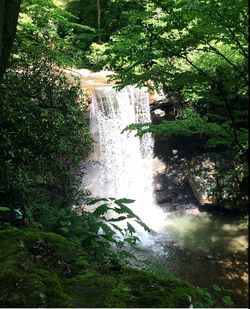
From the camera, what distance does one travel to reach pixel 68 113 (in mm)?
7781

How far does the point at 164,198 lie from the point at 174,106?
3.63 meters

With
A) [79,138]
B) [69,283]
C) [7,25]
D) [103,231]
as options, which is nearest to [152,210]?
[79,138]

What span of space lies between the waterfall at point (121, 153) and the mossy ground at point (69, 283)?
9.97 meters

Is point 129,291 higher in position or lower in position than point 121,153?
lower

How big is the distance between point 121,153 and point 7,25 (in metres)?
10.7

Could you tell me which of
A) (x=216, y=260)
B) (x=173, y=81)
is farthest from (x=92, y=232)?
(x=216, y=260)

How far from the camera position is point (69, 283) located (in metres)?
2.50

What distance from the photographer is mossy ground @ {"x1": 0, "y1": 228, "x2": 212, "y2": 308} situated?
2.23 m

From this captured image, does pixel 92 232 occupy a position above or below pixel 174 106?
below

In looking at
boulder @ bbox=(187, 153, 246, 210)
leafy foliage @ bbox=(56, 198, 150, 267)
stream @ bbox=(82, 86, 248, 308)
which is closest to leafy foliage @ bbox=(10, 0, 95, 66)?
stream @ bbox=(82, 86, 248, 308)

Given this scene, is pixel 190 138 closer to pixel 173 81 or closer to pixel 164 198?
pixel 164 198

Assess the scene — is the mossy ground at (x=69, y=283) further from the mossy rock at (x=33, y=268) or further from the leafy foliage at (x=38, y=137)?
the leafy foliage at (x=38, y=137)

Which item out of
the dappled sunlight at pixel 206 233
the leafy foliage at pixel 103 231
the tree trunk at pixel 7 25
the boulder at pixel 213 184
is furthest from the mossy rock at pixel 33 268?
the boulder at pixel 213 184

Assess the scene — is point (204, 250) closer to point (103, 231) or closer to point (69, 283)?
point (103, 231)
